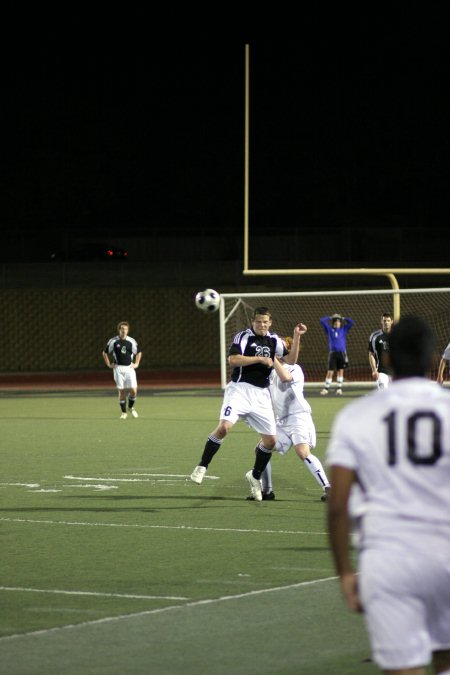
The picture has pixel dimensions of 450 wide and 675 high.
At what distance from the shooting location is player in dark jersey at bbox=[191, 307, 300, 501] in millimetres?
12891

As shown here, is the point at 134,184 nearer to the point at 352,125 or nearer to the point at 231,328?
the point at 352,125

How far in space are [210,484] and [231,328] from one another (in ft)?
57.0

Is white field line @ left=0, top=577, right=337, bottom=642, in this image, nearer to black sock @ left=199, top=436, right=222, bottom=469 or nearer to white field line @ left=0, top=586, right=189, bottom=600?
white field line @ left=0, top=586, right=189, bottom=600

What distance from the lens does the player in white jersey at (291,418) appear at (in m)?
12.8

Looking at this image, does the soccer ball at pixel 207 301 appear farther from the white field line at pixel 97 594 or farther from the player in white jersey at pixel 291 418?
the white field line at pixel 97 594

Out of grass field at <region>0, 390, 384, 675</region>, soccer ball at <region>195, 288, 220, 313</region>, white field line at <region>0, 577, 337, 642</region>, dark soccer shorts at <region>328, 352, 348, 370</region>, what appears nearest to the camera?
grass field at <region>0, 390, 384, 675</region>

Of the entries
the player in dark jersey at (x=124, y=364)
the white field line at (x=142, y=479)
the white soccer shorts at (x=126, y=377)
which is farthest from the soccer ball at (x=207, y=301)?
the white field line at (x=142, y=479)

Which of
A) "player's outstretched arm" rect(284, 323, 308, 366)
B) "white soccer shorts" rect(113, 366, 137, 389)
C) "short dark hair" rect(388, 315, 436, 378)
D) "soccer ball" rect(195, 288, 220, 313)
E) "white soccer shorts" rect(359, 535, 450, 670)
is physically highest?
"short dark hair" rect(388, 315, 436, 378)

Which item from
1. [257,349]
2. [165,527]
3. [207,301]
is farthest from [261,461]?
[207,301]

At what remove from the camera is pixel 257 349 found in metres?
12.9

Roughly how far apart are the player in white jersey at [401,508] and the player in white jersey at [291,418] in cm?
867

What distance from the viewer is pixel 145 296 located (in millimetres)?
43938

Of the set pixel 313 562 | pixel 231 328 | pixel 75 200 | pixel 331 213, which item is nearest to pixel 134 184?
pixel 75 200

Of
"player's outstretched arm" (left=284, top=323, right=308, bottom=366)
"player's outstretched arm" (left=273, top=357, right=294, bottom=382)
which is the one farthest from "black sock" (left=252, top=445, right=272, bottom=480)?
"player's outstretched arm" (left=284, top=323, right=308, bottom=366)
